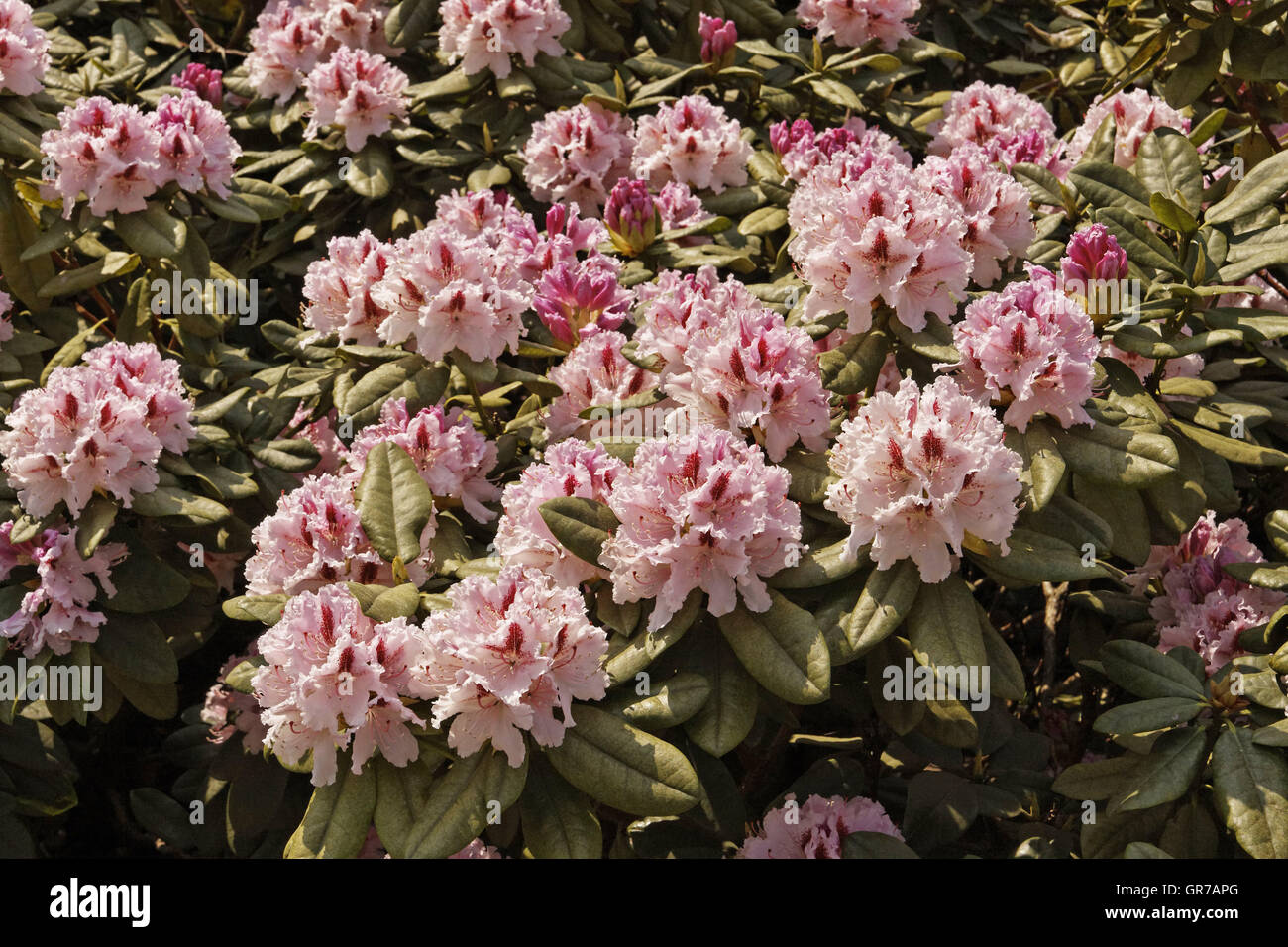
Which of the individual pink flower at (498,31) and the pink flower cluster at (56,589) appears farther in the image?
the individual pink flower at (498,31)

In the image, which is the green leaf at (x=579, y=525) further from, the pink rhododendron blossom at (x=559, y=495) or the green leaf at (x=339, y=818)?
the green leaf at (x=339, y=818)

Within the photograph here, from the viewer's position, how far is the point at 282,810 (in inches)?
101

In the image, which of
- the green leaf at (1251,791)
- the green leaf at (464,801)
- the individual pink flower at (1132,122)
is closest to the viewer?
the green leaf at (464,801)

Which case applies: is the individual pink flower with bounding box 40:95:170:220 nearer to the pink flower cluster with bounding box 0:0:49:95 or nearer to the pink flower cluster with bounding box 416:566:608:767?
the pink flower cluster with bounding box 0:0:49:95

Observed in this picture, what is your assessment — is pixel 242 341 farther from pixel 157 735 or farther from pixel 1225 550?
pixel 1225 550

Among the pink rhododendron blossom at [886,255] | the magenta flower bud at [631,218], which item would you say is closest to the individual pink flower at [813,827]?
the pink rhododendron blossom at [886,255]

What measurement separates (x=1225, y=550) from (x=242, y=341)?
247cm

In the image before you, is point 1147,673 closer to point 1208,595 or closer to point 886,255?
point 1208,595

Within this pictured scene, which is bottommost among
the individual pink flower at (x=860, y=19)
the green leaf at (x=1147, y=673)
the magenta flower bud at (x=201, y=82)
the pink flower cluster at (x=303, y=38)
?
the green leaf at (x=1147, y=673)

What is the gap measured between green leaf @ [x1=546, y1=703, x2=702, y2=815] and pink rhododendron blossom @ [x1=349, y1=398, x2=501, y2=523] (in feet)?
1.95

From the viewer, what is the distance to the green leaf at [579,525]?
187cm

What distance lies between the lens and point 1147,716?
2025 millimetres

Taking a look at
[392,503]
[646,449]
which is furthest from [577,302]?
[646,449]

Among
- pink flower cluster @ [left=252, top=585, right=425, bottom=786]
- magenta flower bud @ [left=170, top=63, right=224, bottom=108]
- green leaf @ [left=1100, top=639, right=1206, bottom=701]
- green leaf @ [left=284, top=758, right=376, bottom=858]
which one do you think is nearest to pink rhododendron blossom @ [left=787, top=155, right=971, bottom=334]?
green leaf @ [left=1100, top=639, right=1206, bottom=701]
